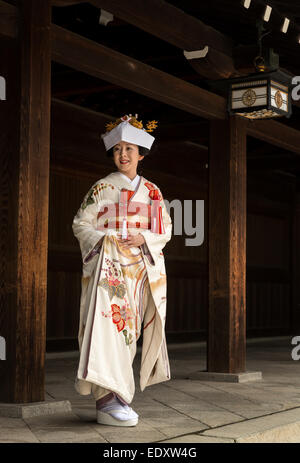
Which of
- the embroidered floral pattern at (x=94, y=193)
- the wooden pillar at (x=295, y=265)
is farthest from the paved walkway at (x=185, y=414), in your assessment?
the wooden pillar at (x=295, y=265)

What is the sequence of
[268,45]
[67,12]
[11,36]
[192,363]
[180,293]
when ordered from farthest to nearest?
1. [180,293]
2. [192,363]
3. [268,45]
4. [67,12]
5. [11,36]

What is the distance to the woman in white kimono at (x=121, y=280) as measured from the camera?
4.58m

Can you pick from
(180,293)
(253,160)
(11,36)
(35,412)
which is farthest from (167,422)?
(253,160)

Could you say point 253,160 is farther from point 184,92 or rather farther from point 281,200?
point 184,92

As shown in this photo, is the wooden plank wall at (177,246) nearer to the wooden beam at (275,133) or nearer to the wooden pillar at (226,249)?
the wooden pillar at (226,249)

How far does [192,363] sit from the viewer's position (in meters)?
8.78

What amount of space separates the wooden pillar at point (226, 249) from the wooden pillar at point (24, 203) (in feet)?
8.51

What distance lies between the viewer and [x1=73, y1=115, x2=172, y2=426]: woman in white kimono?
4.58 m

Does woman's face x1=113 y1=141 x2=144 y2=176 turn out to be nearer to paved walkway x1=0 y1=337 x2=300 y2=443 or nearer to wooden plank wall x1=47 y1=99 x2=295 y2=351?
paved walkway x1=0 y1=337 x2=300 y2=443

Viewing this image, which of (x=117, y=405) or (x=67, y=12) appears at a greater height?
(x=67, y=12)

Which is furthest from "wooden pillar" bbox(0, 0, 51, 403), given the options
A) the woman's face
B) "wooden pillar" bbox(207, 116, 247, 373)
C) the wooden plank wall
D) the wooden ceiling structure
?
the wooden plank wall

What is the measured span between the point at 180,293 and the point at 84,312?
21.6ft

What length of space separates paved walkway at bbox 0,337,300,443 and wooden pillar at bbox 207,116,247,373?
0.38 metres

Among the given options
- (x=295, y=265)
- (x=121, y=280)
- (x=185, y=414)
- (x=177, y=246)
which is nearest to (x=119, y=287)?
(x=121, y=280)
